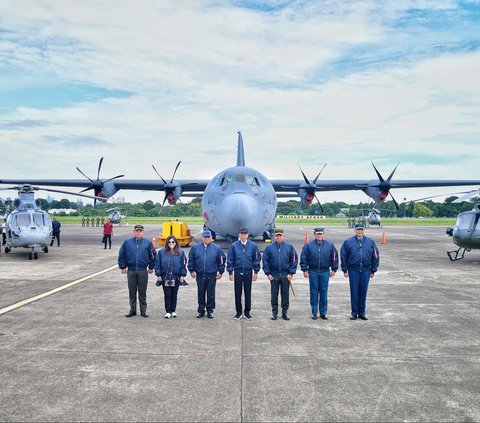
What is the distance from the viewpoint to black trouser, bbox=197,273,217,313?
26.5ft

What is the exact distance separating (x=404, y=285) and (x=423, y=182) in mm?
21963

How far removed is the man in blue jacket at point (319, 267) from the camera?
803cm

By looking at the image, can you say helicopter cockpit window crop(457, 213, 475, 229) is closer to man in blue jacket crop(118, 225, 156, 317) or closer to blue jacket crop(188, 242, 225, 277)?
blue jacket crop(188, 242, 225, 277)

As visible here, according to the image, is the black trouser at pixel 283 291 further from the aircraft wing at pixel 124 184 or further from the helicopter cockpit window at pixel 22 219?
the aircraft wing at pixel 124 184

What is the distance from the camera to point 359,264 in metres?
8.16

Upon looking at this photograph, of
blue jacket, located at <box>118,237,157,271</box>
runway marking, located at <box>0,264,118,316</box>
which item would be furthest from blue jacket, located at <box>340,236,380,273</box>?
runway marking, located at <box>0,264,118,316</box>

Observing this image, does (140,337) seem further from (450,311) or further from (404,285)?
(404,285)

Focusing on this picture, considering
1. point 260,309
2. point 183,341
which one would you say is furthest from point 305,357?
point 260,309

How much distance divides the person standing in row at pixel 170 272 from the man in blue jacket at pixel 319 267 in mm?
2324

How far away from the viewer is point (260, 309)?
887 cm

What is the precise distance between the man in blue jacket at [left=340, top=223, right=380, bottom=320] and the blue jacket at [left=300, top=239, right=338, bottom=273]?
0.31m

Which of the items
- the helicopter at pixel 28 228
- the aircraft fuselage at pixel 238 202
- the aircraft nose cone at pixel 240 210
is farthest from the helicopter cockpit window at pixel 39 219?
the aircraft nose cone at pixel 240 210

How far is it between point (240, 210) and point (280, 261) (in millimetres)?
8079

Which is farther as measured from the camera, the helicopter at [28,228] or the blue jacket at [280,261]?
the helicopter at [28,228]
